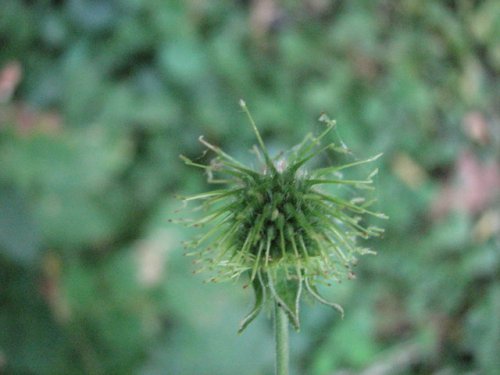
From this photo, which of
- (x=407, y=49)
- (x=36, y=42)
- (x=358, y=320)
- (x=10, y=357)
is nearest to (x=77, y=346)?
(x=10, y=357)

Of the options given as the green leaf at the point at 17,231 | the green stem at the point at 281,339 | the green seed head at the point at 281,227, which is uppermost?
the green leaf at the point at 17,231

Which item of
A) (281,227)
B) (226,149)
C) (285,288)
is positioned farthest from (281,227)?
(226,149)

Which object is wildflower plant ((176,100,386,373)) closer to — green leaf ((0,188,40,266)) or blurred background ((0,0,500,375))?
blurred background ((0,0,500,375))

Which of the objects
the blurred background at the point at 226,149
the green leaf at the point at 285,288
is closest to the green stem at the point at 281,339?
the green leaf at the point at 285,288

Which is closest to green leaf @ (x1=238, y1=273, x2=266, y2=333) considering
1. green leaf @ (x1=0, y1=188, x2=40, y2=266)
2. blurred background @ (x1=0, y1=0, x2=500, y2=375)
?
blurred background @ (x1=0, y1=0, x2=500, y2=375)

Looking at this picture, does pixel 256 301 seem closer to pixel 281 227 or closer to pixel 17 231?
pixel 281 227

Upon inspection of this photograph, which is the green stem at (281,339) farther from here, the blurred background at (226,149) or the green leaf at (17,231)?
the green leaf at (17,231)
